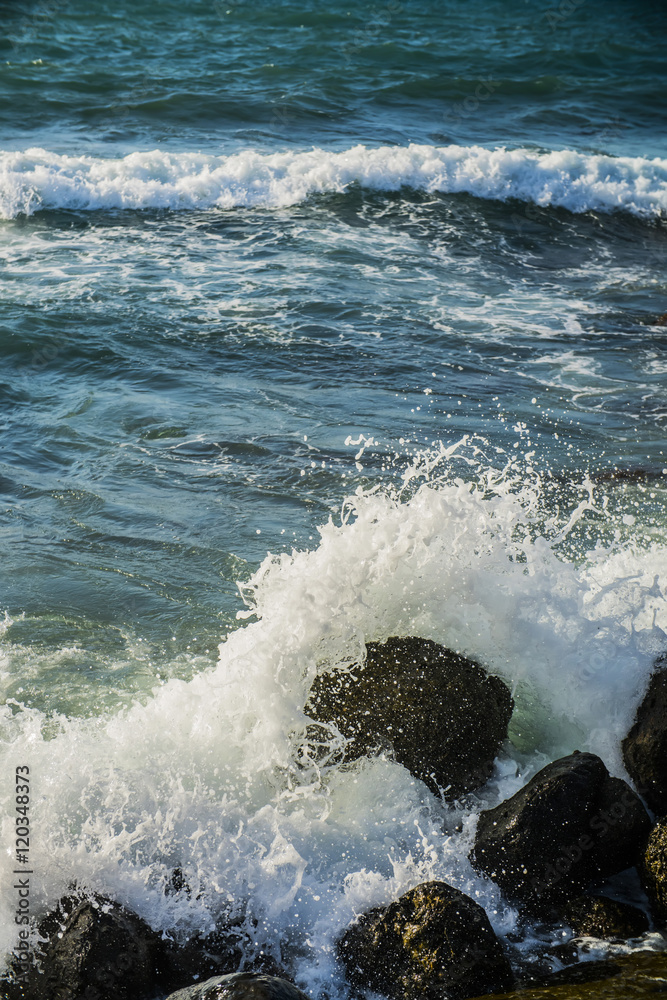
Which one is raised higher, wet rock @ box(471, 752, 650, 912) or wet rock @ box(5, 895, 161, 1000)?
wet rock @ box(471, 752, 650, 912)

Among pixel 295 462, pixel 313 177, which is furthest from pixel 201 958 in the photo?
pixel 313 177

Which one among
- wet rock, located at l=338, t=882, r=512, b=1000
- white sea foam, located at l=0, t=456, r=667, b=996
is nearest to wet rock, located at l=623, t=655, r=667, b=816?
white sea foam, located at l=0, t=456, r=667, b=996

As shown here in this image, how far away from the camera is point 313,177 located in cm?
1566

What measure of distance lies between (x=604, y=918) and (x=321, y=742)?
59.2 inches

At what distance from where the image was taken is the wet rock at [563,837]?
3922 mm

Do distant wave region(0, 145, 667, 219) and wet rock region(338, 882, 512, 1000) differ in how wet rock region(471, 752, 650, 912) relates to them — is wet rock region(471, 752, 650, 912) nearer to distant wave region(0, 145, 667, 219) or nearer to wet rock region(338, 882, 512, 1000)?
wet rock region(338, 882, 512, 1000)

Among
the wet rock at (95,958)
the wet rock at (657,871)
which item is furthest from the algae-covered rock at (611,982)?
the wet rock at (95,958)

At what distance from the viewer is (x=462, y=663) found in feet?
15.2

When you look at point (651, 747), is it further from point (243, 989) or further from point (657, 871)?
point (243, 989)

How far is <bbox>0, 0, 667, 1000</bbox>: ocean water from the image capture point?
166 inches

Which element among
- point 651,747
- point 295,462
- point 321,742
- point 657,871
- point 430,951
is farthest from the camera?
point 295,462

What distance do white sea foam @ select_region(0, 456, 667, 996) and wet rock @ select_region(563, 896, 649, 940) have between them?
274 millimetres

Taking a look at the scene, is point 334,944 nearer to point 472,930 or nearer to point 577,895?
point 472,930

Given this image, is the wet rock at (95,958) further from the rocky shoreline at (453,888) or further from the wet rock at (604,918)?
the wet rock at (604,918)
